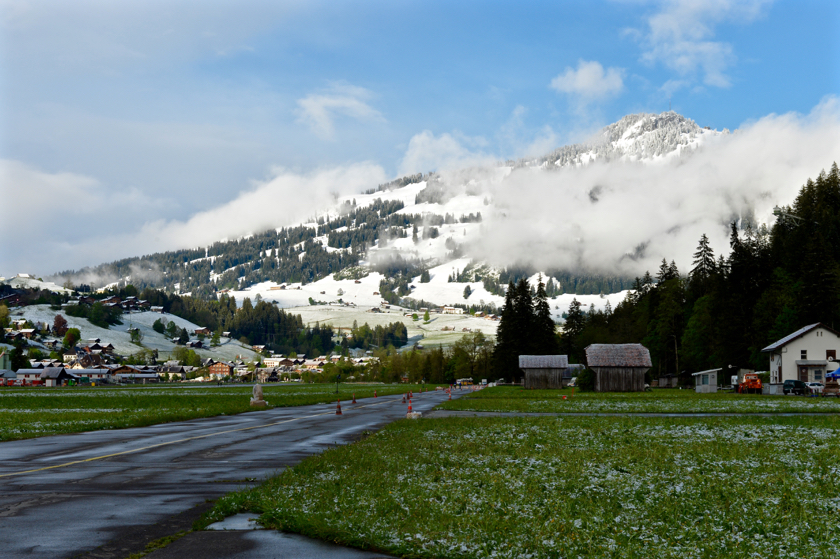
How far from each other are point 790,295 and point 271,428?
82891 millimetres

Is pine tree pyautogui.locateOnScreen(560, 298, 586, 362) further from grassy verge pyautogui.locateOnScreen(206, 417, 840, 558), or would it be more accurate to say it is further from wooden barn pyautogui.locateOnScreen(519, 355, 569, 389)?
grassy verge pyautogui.locateOnScreen(206, 417, 840, 558)

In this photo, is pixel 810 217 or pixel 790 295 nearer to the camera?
pixel 790 295

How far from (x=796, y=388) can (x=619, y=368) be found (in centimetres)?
2543

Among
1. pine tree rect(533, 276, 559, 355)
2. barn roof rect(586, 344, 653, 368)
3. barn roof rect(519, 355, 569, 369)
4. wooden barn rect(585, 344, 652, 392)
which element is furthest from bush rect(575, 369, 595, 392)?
pine tree rect(533, 276, 559, 355)

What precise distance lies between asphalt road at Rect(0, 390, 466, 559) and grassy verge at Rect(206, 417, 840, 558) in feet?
4.08

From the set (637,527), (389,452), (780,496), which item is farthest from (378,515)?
(389,452)

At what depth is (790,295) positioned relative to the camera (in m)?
91.4

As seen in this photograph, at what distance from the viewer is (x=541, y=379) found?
363 ft

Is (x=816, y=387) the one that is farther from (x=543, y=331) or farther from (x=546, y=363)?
(x=543, y=331)

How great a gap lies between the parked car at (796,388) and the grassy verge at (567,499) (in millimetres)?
54939

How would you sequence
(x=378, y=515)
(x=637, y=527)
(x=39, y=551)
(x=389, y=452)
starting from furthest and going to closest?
(x=389, y=452) < (x=378, y=515) < (x=637, y=527) < (x=39, y=551)

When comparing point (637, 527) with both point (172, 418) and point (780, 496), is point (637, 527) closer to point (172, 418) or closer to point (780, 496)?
point (780, 496)

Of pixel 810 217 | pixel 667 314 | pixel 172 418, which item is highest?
pixel 810 217

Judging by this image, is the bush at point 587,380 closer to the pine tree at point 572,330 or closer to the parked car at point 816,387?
the parked car at point 816,387
